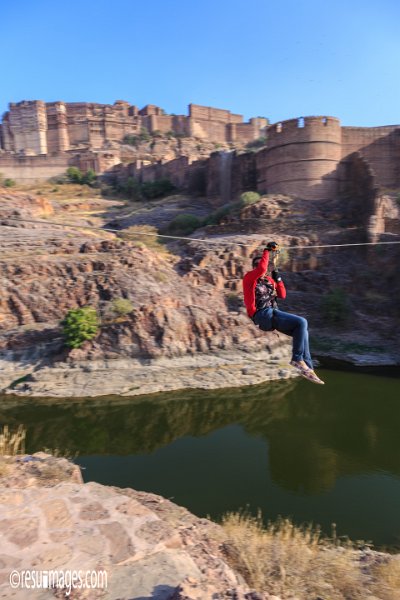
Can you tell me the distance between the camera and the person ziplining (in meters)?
6.31

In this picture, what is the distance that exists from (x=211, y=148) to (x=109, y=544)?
6012 cm

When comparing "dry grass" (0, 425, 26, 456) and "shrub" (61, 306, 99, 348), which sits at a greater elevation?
"shrub" (61, 306, 99, 348)

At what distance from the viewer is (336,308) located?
2183 centimetres

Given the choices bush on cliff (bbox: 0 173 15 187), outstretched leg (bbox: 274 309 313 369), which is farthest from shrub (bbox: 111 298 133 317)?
bush on cliff (bbox: 0 173 15 187)

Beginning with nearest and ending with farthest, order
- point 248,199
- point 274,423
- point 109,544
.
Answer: point 109,544 → point 274,423 → point 248,199

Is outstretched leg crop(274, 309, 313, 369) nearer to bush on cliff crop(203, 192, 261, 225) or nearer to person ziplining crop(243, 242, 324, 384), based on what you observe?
person ziplining crop(243, 242, 324, 384)

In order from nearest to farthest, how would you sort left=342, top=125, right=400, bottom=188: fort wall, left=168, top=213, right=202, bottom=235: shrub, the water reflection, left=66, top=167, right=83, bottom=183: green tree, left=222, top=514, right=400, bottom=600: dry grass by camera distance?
left=222, top=514, right=400, bottom=600: dry grass < the water reflection < left=342, top=125, right=400, bottom=188: fort wall < left=168, top=213, right=202, bottom=235: shrub < left=66, top=167, right=83, bottom=183: green tree

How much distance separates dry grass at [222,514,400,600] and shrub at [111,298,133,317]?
13303mm

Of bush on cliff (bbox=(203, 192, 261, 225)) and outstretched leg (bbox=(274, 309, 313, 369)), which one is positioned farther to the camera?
bush on cliff (bbox=(203, 192, 261, 225))

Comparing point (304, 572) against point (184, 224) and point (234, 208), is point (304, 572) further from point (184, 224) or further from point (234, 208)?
point (184, 224)

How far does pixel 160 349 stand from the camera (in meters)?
18.1

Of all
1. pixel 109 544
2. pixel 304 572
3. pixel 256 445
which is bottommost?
pixel 256 445

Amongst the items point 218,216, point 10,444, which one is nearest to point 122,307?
point 10,444

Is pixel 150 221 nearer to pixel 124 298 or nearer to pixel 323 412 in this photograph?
pixel 124 298
